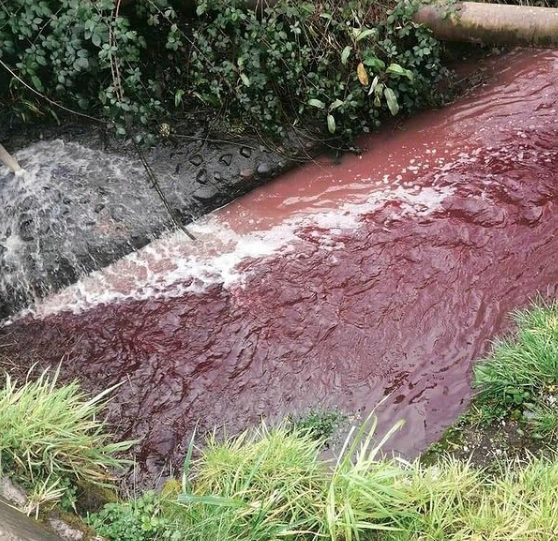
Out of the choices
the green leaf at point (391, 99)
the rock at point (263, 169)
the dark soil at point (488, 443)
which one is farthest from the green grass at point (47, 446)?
A: the green leaf at point (391, 99)

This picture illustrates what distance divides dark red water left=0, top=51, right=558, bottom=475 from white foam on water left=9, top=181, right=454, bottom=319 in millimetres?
14

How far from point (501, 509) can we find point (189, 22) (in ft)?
14.2

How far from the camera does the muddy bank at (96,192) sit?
15.0ft

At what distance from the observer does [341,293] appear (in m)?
4.22

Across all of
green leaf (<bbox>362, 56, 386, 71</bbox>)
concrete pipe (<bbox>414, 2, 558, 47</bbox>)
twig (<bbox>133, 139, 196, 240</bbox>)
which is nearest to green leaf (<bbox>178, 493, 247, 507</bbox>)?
twig (<bbox>133, 139, 196, 240</bbox>)

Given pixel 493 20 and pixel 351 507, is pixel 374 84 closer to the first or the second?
pixel 493 20

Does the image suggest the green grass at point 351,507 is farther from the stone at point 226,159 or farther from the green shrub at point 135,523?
the stone at point 226,159

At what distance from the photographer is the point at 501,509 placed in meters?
2.59

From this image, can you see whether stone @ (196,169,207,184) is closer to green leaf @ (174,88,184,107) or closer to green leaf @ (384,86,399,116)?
green leaf @ (174,88,184,107)

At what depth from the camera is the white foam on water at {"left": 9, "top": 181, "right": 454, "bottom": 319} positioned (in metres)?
4.45

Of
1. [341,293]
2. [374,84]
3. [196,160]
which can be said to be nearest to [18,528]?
[341,293]

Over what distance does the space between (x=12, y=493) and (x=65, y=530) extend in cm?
31

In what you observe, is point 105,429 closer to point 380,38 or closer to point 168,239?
point 168,239

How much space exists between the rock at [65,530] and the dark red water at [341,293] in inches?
38.4
